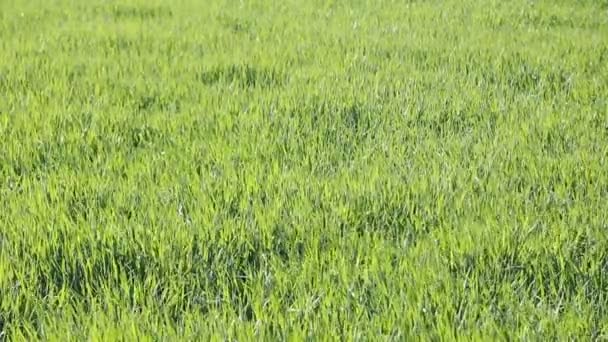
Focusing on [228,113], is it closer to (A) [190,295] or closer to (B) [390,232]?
(B) [390,232]

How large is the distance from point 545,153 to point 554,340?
4.66 ft

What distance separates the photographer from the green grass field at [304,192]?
2033 millimetres

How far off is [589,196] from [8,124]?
2.66m

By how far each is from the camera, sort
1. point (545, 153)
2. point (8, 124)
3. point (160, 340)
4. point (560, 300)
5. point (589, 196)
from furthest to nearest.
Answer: point (8, 124) → point (545, 153) → point (589, 196) → point (560, 300) → point (160, 340)

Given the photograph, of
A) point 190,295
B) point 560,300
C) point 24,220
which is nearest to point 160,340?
point 190,295

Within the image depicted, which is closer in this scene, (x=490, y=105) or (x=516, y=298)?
(x=516, y=298)

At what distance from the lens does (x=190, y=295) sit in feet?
7.02

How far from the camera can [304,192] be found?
274cm

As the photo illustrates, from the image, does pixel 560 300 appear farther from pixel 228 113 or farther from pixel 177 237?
pixel 228 113

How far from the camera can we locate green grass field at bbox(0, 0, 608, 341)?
2.03 metres

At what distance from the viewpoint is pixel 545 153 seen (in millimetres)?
3150

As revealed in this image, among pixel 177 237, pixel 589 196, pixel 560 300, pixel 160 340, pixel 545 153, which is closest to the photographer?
pixel 160 340

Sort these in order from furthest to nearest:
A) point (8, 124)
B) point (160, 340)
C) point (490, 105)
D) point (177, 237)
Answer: point (490, 105) → point (8, 124) → point (177, 237) → point (160, 340)

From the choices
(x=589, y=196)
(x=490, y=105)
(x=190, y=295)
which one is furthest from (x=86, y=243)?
(x=490, y=105)
